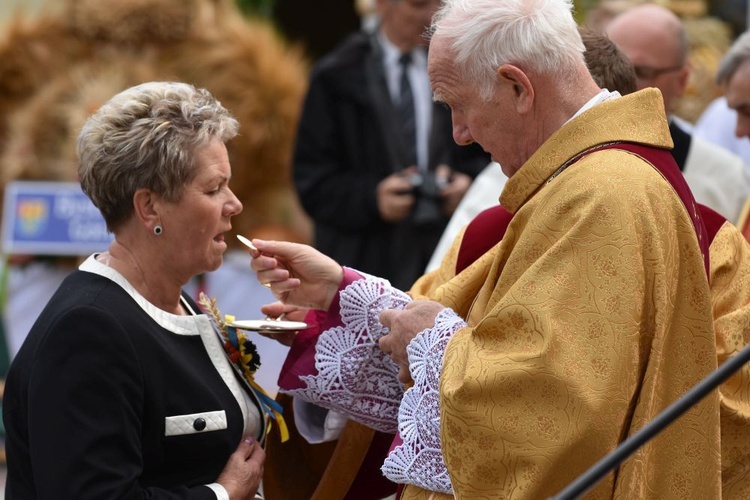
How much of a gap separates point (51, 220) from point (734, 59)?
350cm

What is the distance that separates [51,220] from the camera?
20.5 ft

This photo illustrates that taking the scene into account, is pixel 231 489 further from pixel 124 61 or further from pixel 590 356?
pixel 124 61

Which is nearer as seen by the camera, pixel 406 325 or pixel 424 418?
pixel 424 418

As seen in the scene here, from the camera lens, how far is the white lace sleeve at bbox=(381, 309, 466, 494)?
8.39ft

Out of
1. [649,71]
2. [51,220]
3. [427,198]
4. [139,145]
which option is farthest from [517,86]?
[51,220]

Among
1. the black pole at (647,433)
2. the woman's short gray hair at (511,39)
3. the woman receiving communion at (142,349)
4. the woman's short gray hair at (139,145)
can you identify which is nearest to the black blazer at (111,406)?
the woman receiving communion at (142,349)

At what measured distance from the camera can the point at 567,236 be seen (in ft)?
7.89

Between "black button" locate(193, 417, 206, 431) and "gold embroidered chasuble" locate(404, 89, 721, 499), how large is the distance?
610mm

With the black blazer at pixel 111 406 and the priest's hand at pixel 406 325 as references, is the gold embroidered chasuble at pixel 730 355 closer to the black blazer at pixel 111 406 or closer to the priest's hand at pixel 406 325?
the priest's hand at pixel 406 325

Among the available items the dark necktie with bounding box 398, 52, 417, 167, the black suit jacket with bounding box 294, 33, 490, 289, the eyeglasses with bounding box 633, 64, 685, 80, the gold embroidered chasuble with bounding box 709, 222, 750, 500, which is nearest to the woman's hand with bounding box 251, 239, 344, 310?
the gold embroidered chasuble with bounding box 709, 222, 750, 500

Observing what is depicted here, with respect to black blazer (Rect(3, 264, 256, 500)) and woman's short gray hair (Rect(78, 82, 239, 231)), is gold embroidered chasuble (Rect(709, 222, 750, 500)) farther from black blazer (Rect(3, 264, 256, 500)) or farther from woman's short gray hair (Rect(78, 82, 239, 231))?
woman's short gray hair (Rect(78, 82, 239, 231))

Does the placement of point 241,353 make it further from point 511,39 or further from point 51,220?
point 51,220

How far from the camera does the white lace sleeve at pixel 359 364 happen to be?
3.09 metres

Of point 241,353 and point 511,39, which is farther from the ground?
point 511,39
